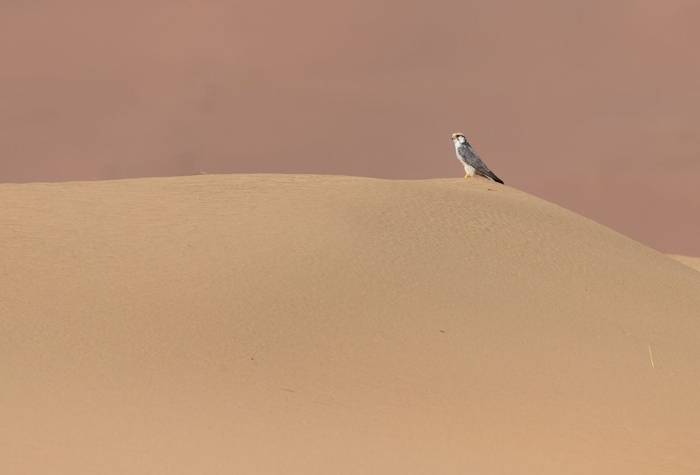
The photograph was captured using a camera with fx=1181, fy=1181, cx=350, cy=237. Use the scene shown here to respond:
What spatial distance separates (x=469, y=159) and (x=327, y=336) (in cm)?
789

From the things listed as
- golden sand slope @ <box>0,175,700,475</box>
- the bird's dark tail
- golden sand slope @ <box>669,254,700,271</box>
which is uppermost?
golden sand slope @ <box>669,254,700,271</box>

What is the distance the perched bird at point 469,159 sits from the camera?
18.6 m

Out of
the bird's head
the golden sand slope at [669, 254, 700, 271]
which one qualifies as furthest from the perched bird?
the golden sand slope at [669, 254, 700, 271]

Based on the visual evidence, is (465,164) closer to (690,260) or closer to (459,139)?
(459,139)

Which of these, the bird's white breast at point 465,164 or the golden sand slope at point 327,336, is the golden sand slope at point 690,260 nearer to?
the bird's white breast at point 465,164

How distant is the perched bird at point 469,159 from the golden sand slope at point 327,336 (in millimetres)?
1875

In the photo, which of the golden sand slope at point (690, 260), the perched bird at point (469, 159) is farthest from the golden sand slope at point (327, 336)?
the golden sand slope at point (690, 260)

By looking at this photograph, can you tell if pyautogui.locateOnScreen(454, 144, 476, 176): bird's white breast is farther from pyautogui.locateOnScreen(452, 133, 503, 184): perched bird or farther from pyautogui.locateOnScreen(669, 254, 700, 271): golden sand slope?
pyautogui.locateOnScreen(669, 254, 700, 271): golden sand slope

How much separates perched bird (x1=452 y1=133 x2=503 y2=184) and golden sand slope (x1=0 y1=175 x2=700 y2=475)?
1875 millimetres

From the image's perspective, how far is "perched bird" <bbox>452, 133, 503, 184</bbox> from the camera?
18.6 meters

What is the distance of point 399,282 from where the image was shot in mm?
13031

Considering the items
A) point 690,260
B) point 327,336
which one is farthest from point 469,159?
point 690,260

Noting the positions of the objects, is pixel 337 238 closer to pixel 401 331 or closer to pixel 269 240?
pixel 269 240

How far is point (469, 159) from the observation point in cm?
1870
